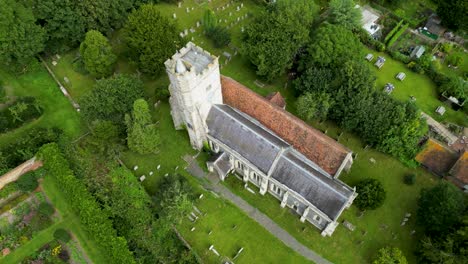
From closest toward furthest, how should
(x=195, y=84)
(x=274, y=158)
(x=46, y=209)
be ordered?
(x=195, y=84), (x=274, y=158), (x=46, y=209)

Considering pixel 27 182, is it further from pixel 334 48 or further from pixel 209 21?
pixel 334 48

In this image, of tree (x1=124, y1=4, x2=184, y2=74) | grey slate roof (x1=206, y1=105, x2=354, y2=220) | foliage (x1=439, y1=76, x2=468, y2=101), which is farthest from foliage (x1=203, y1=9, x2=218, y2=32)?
foliage (x1=439, y1=76, x2=468, y2=101)

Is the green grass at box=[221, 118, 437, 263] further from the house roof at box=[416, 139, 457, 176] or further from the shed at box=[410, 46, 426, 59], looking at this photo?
the shed at box=[410, 46, 426, 59]

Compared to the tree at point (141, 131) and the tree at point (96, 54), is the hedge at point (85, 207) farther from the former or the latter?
the tree at point (96, 54)

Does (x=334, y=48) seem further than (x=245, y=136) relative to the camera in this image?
Yes

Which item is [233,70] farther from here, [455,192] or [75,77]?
[455,192]

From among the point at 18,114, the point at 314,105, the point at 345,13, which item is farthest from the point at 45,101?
the point at 345,13

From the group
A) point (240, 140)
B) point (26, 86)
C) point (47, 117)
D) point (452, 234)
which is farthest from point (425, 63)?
point (26, 86)

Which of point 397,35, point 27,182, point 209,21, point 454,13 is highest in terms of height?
point 454,13

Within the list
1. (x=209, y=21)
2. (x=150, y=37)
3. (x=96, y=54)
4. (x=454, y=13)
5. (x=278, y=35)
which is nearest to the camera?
(x=278, y=35)
